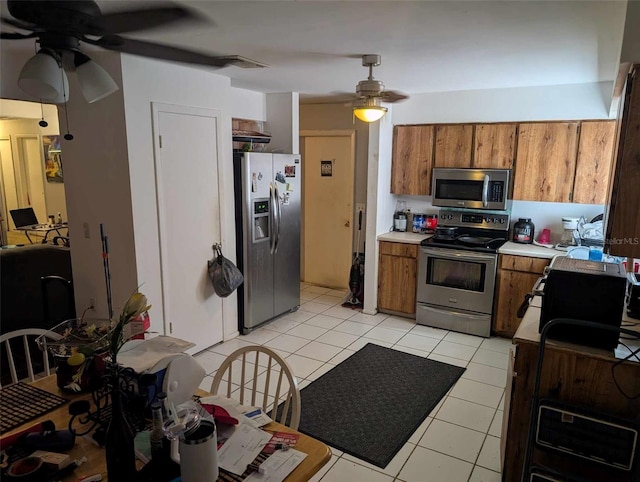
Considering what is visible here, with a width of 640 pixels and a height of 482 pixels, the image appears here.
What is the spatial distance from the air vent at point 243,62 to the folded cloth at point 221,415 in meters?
2.35

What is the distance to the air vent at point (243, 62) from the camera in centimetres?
304

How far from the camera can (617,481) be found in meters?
1.94

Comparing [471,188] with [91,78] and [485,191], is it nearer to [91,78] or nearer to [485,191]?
[485,191]

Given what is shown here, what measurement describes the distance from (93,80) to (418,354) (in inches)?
130

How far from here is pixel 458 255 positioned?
433 cm

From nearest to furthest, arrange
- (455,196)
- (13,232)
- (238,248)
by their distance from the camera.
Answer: (238,248)
(455,196)
(13,232)

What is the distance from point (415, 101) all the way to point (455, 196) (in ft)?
3.67

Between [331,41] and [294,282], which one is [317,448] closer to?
[331,41]

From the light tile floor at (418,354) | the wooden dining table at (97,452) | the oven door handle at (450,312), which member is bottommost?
the light tile floor at (418,354)

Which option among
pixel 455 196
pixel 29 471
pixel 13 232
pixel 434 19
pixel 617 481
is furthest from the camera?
pixel 13 232

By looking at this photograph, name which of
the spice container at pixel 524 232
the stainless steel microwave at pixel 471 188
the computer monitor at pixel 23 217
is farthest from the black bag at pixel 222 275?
the computer monitor at pixel 23 217

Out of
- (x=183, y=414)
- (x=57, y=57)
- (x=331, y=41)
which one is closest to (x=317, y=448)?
(x=183, y=414)

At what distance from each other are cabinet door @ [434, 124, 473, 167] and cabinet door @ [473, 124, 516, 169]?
80mm

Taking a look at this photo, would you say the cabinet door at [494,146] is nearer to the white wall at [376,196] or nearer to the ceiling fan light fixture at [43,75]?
the white wall at [376,196]
